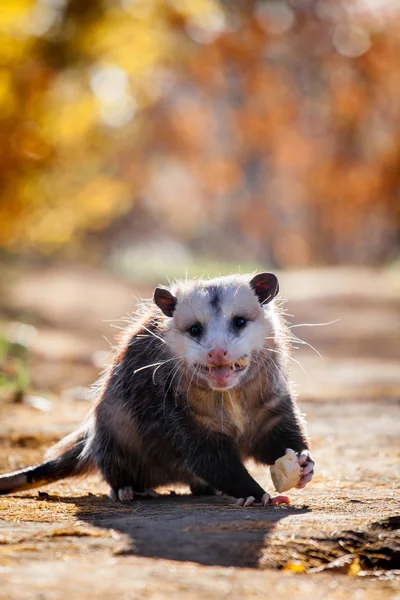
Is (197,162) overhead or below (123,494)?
overhead

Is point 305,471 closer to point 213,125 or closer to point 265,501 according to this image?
point 265,501

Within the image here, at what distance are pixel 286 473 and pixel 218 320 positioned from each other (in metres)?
0.58

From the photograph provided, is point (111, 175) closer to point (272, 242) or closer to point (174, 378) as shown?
point (272, 242)

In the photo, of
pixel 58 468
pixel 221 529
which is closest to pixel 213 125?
pixel 58 468

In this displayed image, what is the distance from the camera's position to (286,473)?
3.27 m

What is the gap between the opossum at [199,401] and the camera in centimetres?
329

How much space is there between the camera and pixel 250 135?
20.3 m

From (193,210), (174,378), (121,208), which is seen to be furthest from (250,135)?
(174,378)

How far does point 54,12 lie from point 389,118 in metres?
9.74

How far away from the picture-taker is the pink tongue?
3191mm

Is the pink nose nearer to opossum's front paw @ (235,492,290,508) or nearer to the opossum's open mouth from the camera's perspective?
the opossum's open mouth

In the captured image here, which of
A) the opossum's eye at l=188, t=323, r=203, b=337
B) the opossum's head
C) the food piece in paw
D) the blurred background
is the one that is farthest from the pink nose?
the blurred background

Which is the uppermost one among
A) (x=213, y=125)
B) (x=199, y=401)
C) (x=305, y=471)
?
(x=213, y=125)

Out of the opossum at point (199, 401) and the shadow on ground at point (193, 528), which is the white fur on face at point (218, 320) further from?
the shadow on ground at point (193, 528)
